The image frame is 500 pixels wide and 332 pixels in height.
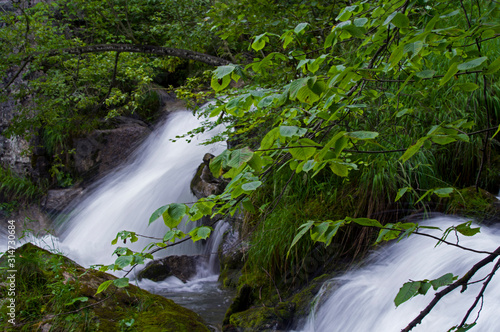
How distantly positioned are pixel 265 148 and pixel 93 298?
2.34 m

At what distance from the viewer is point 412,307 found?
8.52 ft

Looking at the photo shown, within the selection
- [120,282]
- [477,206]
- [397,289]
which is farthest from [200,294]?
[120,282]

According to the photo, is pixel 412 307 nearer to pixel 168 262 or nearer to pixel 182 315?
pixel 182 315

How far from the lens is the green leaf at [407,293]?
1164 millimetres

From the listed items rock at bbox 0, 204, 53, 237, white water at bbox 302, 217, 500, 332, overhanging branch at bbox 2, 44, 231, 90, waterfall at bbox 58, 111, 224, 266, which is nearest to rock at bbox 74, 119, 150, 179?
waterfall at bbox 58, 111, 224, 266

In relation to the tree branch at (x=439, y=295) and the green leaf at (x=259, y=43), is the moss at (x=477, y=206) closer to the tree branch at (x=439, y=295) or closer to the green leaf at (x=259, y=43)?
the tree branch at (x=439, y=295)

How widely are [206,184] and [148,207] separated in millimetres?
1428

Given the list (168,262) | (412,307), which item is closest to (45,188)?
(168,262)

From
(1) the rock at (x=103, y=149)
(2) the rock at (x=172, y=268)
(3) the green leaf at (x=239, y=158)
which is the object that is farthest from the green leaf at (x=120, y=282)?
(1) the rock at (x=103, y=149)

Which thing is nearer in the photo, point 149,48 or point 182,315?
point 182,315

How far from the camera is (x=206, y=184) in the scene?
621cm

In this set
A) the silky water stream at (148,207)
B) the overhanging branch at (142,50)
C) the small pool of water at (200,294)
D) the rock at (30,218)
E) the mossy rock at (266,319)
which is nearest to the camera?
the mossy rock at (266,319)

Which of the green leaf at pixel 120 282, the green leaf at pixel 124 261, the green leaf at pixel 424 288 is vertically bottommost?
the green leaf at pixel 424 288

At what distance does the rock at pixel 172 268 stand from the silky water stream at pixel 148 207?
0.08m
